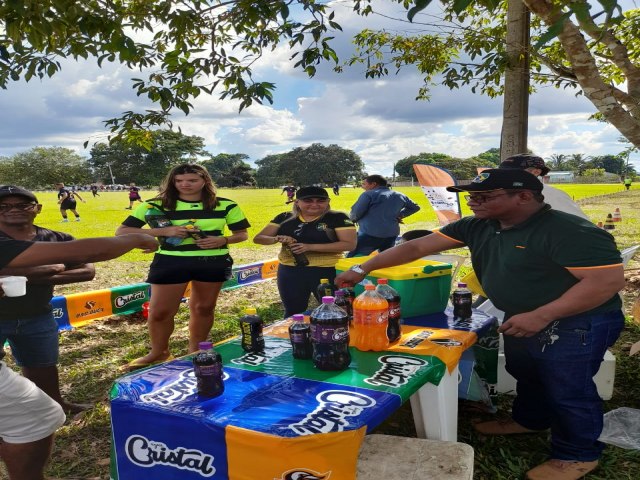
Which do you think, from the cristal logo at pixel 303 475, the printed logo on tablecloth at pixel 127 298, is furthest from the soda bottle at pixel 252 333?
the printed logo on tablecloth at pixel 127 298

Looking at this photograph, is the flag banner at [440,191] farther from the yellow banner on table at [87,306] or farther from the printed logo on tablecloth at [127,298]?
the yellow banner on table at [87,306]

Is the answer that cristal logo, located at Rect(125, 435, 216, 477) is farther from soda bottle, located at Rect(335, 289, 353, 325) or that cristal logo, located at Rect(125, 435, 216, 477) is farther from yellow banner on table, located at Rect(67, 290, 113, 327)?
yellow banner on table, located at Rect(67, 290, 113, 327)

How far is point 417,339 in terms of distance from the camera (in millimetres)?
2943

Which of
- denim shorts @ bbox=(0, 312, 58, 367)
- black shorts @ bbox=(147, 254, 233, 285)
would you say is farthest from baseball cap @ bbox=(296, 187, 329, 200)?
denim shorts @ bbox=(0, 312, 58, 367)

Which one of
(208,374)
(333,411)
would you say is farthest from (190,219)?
(333,411)

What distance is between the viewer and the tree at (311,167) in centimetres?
10806

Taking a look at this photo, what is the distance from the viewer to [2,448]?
7.72 feet

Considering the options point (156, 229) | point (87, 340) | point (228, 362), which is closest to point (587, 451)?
point (228, 362)

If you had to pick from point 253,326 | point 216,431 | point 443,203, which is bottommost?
point 216,431

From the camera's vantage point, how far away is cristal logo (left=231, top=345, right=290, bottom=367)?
2.61m

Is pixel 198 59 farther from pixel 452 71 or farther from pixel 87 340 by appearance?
pixel 87 340

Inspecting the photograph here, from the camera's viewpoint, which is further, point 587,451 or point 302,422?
point 587,451

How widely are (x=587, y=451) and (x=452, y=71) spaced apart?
438 cm

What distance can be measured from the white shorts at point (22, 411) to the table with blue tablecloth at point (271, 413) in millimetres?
437
